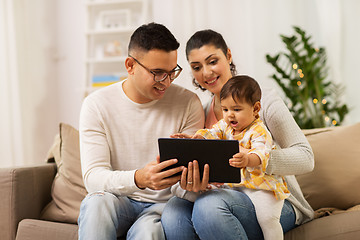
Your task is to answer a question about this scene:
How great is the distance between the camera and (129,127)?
5.76 feet

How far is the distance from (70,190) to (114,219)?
0.67m

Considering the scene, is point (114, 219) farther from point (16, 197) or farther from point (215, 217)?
point (16, 197)

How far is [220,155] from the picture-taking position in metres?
1.33

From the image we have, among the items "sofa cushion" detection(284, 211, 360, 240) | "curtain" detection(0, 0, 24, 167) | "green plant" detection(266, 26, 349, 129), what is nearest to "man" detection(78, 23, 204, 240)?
"sofa cushion" detection(284, 211, 360, 240)

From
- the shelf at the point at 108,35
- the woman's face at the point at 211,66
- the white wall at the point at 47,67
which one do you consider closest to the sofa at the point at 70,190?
the woman's face at the point at 211,66

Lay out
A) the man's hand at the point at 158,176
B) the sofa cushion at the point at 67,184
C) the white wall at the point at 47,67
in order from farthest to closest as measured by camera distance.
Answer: the white wall at the point at 47,67
the sofa cushion at the point at 67,184
the man's hand at the point at 158,176

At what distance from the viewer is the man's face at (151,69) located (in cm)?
Result: 167

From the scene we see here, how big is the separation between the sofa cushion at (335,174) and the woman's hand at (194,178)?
0.74 metres

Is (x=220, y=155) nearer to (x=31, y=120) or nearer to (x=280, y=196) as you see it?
(x=280, y=196)

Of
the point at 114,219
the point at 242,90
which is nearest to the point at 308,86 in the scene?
the point at 242,90

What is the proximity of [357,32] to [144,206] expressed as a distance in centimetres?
257

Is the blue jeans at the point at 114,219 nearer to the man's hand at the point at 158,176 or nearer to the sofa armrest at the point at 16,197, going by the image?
the man's hand at the point at 158,176

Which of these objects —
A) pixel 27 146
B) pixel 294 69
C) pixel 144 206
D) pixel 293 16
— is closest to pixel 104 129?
pixel 144 206

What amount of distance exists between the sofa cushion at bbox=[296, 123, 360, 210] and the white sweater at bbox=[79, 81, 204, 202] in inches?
24.1
